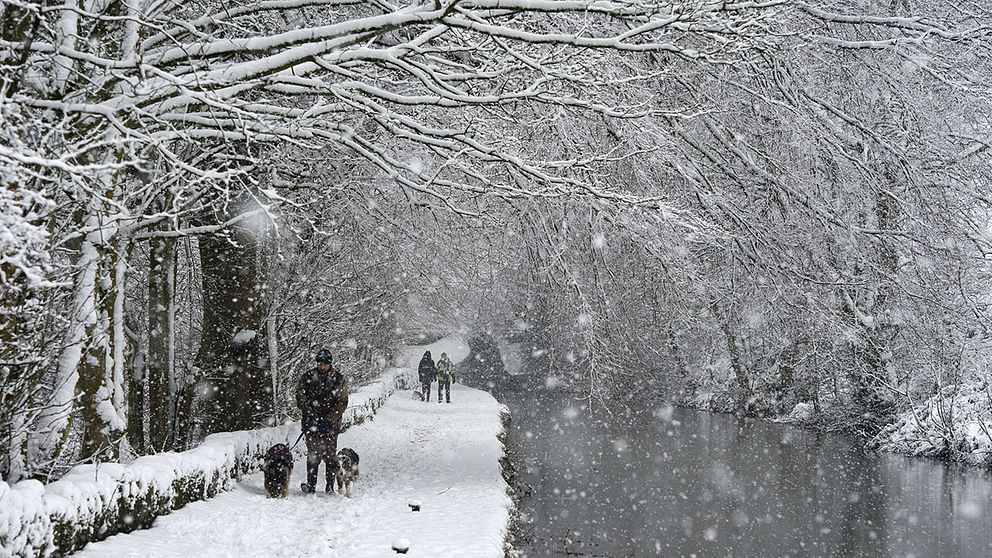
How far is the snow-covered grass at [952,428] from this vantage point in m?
16.6

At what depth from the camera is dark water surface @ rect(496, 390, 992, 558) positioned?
10461mm

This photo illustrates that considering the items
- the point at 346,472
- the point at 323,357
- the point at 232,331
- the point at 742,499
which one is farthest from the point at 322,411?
the point at 742,499

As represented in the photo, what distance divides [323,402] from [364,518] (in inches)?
69.4

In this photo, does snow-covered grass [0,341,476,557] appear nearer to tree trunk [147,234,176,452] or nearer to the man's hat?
the man's hat

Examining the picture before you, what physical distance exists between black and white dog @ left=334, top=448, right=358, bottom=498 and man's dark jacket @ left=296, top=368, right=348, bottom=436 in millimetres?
355

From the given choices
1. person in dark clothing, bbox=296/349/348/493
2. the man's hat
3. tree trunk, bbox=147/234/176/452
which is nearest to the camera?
the man's hat

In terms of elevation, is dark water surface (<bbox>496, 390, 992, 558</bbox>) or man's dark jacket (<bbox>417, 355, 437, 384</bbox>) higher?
man's dark jacket (<bbox>417, 355, 437, 384</bbox>)

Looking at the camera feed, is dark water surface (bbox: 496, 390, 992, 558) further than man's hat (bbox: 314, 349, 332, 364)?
Yes

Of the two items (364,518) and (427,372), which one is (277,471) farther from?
(427,372)

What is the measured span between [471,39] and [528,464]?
10.9m

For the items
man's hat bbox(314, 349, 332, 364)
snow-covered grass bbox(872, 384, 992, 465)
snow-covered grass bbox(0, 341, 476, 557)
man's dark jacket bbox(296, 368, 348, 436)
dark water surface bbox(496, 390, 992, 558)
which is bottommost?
dark water surface bbox(496, 390, 992, 558)

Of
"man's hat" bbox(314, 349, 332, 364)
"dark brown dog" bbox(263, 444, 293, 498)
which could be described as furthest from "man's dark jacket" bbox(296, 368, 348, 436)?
"dark brown dog" bbox(263, 444, 293, 498)

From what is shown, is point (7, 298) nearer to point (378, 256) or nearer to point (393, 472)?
point (393, 472)

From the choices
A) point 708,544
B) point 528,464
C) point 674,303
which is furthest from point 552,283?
point 528,464
